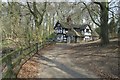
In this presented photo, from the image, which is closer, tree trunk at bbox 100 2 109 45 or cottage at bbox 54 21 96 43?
tree trunk at bbox 100 2 109 45

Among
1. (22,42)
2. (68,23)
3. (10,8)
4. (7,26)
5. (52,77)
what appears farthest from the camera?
(68,23)

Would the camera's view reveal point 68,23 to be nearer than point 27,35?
No

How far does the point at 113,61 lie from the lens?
14945 mm

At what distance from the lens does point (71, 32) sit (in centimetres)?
7444

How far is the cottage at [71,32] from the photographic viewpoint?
241 ft

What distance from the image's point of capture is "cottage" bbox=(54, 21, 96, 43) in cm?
7350

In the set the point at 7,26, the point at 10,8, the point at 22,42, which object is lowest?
the point at 22,42

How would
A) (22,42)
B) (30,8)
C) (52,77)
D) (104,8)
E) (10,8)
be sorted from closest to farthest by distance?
(52,77), (22,42), (10,8), (104,8), (30,8)

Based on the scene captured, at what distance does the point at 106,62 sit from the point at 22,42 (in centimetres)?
834

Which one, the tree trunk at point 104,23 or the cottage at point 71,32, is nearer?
the tree trunk at point 104,23

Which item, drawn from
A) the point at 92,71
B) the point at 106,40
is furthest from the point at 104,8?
the point at 92,71

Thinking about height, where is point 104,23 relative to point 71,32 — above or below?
above

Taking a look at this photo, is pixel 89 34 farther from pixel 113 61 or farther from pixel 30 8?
pixel 113 61

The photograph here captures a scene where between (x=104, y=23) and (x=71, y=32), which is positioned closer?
(x=104, y=23)
